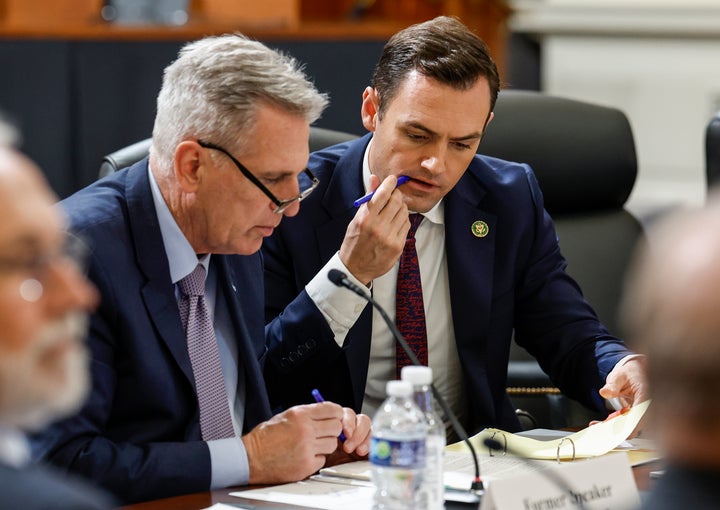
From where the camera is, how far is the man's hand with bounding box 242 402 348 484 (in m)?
1.67

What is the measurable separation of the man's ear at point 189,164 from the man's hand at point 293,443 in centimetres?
39

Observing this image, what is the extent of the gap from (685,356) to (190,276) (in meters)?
1.09

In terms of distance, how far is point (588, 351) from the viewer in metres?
2.29

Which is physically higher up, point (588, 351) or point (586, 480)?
point (586, 480)

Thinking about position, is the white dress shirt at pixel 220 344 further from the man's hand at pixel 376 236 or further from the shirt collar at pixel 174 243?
the man's hand at pixel 376 236

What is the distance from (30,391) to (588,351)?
1541 millimetres

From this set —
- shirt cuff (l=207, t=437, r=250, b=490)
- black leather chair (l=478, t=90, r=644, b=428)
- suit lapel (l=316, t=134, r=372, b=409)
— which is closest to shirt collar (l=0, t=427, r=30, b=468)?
shirt cuff (l=207, t=437, r=250, b=490)

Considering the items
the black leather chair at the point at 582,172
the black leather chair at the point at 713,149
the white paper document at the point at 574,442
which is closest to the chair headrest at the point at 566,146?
the black leather chair at the point at 582,172

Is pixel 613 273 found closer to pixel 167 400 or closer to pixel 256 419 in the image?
pixel 256 419

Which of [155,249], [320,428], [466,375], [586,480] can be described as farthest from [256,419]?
[586,480]

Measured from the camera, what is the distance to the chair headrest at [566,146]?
2801 millimetres

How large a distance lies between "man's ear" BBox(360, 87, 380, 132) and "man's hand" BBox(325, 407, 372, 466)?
73 centimetres

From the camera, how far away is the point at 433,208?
2.36 m

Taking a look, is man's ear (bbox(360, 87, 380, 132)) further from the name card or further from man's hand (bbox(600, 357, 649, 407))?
the name card
